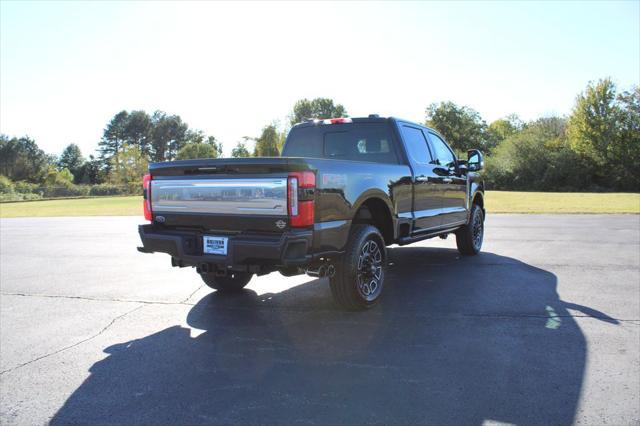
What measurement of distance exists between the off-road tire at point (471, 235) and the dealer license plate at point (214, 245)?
16.4 feet

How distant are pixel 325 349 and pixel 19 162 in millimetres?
97040

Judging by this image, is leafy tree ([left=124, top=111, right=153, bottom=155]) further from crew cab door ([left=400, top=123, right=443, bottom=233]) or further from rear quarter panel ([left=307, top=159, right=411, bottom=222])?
rear quarter panel ([left=307, top=159, right=411, bottom=222])

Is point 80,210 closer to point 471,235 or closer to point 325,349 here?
point 471,235

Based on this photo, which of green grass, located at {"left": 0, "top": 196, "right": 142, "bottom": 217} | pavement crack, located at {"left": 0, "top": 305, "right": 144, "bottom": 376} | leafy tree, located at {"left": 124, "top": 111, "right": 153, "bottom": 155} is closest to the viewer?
pavement crack, located at {"left": 0, "top": 305, "right": 144, "bottom": 376}

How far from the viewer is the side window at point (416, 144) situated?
6.07 metres

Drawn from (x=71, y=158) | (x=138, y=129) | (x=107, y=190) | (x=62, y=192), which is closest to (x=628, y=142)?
(x=107, y=190)

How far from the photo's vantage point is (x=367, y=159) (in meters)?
6.05

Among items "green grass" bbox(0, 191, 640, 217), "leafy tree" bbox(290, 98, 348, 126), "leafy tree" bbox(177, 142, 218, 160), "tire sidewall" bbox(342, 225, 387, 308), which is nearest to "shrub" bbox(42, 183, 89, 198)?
"leafy tree" bbox(177, 142, 218, 160)

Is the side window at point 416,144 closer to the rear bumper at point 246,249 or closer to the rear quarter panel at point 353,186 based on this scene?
the rear quarter panel at point 353,186

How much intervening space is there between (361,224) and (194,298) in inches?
86.6

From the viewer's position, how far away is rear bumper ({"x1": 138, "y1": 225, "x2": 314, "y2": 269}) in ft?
12.7

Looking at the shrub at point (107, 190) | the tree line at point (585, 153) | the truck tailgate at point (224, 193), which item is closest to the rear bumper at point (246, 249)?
the truck tailgate at point (224, 193)

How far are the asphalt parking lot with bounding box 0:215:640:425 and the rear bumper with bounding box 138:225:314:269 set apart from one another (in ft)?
2.16

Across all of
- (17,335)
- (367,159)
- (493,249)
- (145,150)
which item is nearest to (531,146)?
(493,249)
